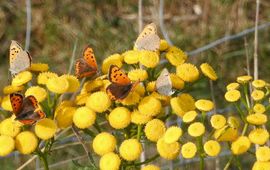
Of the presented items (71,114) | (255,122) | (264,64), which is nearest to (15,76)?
(71,114)

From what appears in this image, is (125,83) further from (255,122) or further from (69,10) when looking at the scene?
(69,10)

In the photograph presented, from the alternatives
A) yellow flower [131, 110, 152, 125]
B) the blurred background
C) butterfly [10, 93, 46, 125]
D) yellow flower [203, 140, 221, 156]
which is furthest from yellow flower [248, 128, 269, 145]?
the blurred background

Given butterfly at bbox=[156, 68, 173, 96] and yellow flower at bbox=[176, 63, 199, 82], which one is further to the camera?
yellow flower at bbox=[176, 63, 199, 82]

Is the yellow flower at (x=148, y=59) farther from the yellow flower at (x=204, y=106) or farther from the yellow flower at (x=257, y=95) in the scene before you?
the yellow flower at (x=257, y=95)

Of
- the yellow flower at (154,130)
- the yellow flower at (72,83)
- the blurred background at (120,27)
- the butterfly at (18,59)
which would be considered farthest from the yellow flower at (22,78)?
the blurred background at (120,27)

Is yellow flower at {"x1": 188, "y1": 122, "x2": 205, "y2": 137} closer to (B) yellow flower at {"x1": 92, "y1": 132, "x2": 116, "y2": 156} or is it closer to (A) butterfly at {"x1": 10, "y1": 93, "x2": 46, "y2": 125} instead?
(B) yellow flower at {"x1": 92, "y1": 132, "x2": 116, "y2": 156}
